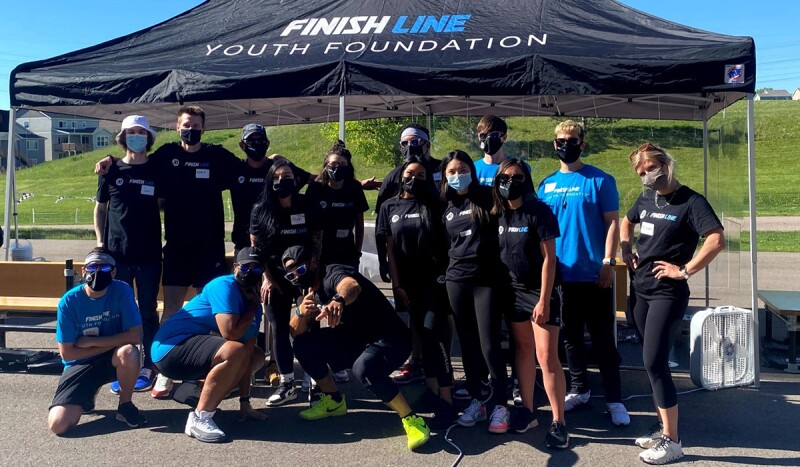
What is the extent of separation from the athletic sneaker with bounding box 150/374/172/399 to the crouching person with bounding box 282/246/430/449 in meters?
1.30

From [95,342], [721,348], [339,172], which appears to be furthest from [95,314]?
[721,348]

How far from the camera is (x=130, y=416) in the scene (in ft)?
14.6

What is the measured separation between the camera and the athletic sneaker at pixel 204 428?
165 inches

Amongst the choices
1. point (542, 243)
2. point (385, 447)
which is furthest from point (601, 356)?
point (385, 447)

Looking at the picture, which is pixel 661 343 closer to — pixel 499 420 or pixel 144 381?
pixel 499 420

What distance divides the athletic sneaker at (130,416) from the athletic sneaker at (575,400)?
2907 mm

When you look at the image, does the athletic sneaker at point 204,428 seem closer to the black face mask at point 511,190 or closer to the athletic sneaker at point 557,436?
the athletic sneaker at point 557,436

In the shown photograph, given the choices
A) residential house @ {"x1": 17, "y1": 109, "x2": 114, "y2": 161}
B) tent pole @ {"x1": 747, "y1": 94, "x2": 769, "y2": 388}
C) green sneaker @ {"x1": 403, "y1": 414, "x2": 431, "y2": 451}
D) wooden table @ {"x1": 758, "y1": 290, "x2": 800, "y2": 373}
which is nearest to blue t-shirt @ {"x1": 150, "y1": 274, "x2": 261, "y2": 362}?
green sneaker @ {"x1": 403, "y1": 414, "x2": 431, "y2": 451}

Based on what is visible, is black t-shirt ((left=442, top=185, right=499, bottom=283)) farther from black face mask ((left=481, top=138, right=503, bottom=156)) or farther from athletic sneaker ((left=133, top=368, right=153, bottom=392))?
athletic sneaker ((left=133, top=368, right=153, bottom=392))

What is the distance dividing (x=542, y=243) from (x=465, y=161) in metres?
0.75

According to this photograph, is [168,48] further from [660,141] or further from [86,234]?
[660,141]

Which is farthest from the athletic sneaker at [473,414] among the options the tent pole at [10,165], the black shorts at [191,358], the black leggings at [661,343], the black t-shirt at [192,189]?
the tent pole at [10,165]

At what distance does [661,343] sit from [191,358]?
2897 mm

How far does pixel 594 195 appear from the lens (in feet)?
14.5
